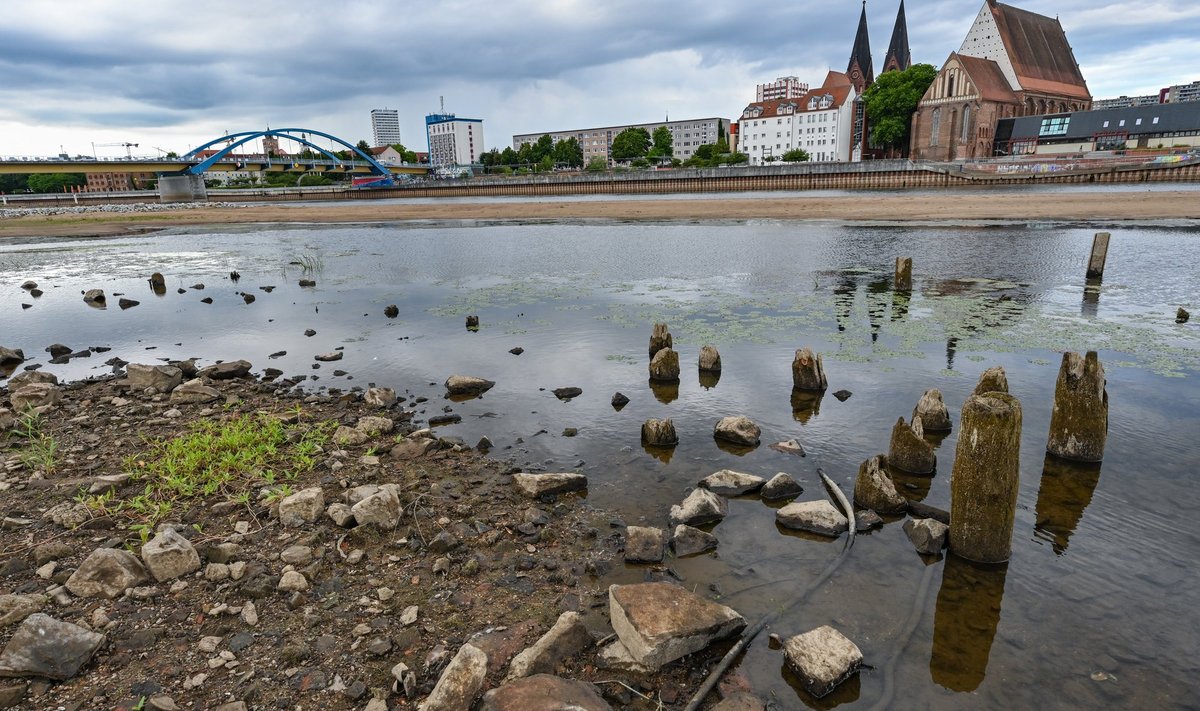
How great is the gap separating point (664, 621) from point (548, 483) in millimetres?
2808

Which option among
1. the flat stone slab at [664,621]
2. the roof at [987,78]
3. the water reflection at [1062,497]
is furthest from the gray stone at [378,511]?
the roof at [987,78]

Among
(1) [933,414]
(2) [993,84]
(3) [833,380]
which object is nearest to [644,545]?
(1) [933,414]

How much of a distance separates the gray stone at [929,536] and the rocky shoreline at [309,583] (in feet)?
8.95

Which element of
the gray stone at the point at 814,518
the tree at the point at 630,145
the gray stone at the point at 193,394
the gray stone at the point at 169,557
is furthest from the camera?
the tree at the point at 630,145

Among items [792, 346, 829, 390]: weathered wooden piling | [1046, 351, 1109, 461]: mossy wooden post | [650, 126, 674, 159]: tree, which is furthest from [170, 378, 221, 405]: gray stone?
[650, 126, 674, 159]: tree

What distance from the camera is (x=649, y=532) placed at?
20.5 ft

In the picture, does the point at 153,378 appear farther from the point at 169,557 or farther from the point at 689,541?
the point at 689,541

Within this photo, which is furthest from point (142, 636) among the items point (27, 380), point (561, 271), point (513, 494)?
point (561, 271)

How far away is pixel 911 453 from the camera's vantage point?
313 inches

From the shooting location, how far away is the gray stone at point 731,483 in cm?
745

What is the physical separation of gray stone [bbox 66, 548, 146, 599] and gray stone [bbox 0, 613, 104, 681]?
0.65 metres

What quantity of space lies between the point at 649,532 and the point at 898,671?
2.39 metres

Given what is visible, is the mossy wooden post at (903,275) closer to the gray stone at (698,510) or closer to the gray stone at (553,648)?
the gray stone at (698,510)

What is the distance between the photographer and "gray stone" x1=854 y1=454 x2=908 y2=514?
23.0 ft
